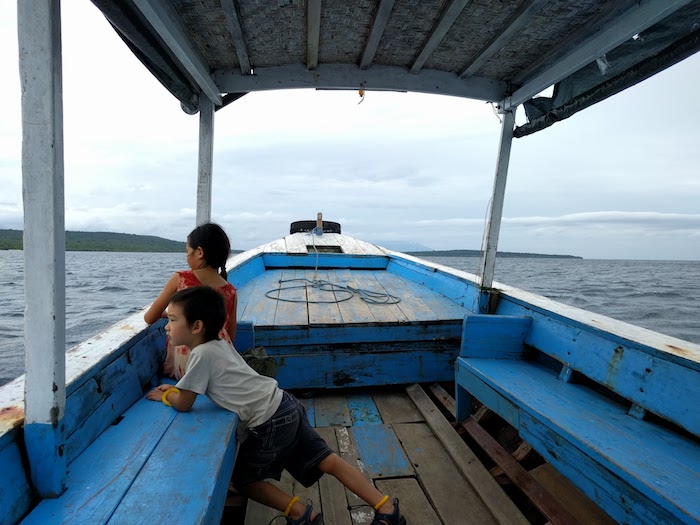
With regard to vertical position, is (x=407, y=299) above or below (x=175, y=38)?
below

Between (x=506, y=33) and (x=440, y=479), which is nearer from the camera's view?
(x=440, y=479)

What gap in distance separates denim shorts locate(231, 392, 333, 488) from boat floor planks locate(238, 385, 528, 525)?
0.25 metres

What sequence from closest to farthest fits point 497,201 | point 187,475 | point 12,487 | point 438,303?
1. point 12,487
2. point 187,475
3. point 497,201
4. point 438,303

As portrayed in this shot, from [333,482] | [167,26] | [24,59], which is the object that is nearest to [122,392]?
[333,482]

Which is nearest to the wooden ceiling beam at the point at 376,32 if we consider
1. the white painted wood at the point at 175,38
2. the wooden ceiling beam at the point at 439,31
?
the wooden ceiling beam at the point at 439,31

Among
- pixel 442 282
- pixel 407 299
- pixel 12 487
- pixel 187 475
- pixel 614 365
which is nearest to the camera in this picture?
Result: pixel 12 487

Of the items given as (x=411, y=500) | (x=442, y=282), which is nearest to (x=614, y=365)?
(x=411, y=500)

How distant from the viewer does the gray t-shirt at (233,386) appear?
1543mm

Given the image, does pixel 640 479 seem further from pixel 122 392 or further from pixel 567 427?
pixel 122 392

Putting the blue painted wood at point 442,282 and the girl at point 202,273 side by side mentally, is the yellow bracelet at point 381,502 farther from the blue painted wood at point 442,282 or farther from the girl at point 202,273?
the blue painted wood at point 442,282

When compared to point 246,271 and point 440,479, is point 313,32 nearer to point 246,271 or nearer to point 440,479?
point 440,479

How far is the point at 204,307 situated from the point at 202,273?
18.8 inches

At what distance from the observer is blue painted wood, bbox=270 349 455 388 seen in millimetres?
2795

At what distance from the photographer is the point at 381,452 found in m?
2.22
